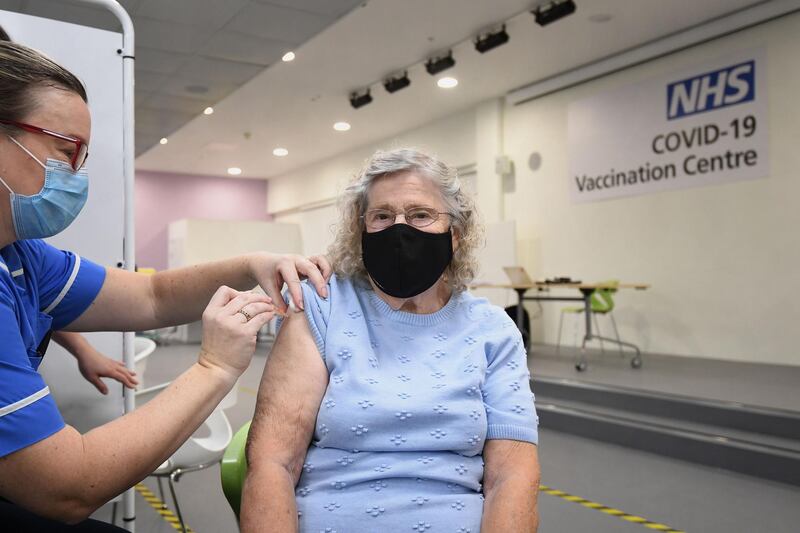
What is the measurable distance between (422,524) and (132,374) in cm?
110

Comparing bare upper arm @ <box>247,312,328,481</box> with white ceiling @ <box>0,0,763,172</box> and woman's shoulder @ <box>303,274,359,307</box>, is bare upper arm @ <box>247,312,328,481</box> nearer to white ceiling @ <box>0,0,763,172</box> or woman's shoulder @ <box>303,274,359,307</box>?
woman's shoulder @ <box>303,274,359,307</box>

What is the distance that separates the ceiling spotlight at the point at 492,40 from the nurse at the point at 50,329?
5505mm

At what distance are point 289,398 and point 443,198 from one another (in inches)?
24.6

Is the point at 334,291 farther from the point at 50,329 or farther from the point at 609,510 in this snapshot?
the point at 609,510

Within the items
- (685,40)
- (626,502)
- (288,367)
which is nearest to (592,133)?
(685,40)

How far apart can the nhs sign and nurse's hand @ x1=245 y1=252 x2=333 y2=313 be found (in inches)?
241

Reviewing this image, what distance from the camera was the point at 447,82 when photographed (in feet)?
26.5

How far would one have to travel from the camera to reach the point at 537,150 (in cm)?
841

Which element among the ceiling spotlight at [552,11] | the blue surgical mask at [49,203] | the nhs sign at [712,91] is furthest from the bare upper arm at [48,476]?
the nhs sign at [712,91]

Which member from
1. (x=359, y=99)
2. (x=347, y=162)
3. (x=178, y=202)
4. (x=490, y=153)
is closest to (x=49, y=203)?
(x=359, y=99)

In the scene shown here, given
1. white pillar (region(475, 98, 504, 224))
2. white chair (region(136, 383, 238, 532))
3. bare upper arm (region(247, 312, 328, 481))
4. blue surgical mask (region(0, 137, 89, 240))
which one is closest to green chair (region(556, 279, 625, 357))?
white pillar (region(475, 98, 504, 224))

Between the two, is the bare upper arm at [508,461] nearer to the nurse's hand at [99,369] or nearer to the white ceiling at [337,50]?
the nurse's hand at [99,369]

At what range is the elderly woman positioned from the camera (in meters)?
1.34

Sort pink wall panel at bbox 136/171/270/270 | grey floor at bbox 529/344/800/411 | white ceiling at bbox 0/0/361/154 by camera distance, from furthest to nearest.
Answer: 1. pink wall panel at bbox 136/171/270/270
2. white ceiling at bbox 0/0/361/154
3. grey floor at bbox 529/344/800/411
